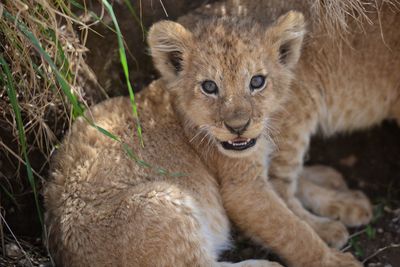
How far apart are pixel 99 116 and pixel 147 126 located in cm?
34

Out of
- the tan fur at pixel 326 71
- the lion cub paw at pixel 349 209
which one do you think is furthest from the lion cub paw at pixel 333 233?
the lion cub paw at pixel 349 209

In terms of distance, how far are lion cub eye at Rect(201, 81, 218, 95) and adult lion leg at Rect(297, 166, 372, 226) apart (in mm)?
1520

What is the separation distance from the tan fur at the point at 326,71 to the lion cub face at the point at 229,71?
352 millimetres

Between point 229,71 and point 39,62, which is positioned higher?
point 229,71

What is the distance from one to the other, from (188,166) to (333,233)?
1.24 metres

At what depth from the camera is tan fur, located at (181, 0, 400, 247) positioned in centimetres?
480

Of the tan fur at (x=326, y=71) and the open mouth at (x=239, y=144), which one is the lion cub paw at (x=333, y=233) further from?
the open mouth at (x=239, y=144)

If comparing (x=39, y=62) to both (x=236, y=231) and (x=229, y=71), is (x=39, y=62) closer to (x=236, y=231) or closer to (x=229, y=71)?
(x=229, y=71)

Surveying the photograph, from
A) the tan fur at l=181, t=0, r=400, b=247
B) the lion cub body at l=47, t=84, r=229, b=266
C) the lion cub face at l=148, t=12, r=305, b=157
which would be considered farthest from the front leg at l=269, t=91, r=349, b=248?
the lion cub body at l=47, t=84, r=229, b=266

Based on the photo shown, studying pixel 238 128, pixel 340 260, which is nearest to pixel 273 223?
pixel 340 260

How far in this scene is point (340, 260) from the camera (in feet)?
14.7

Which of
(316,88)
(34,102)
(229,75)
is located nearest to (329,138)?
(316,88)

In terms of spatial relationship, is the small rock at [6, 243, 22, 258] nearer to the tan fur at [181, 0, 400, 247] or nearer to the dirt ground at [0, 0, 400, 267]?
the dirt ground at [0, 0, 400, 267]

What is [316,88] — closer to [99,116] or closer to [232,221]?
[232,221]
